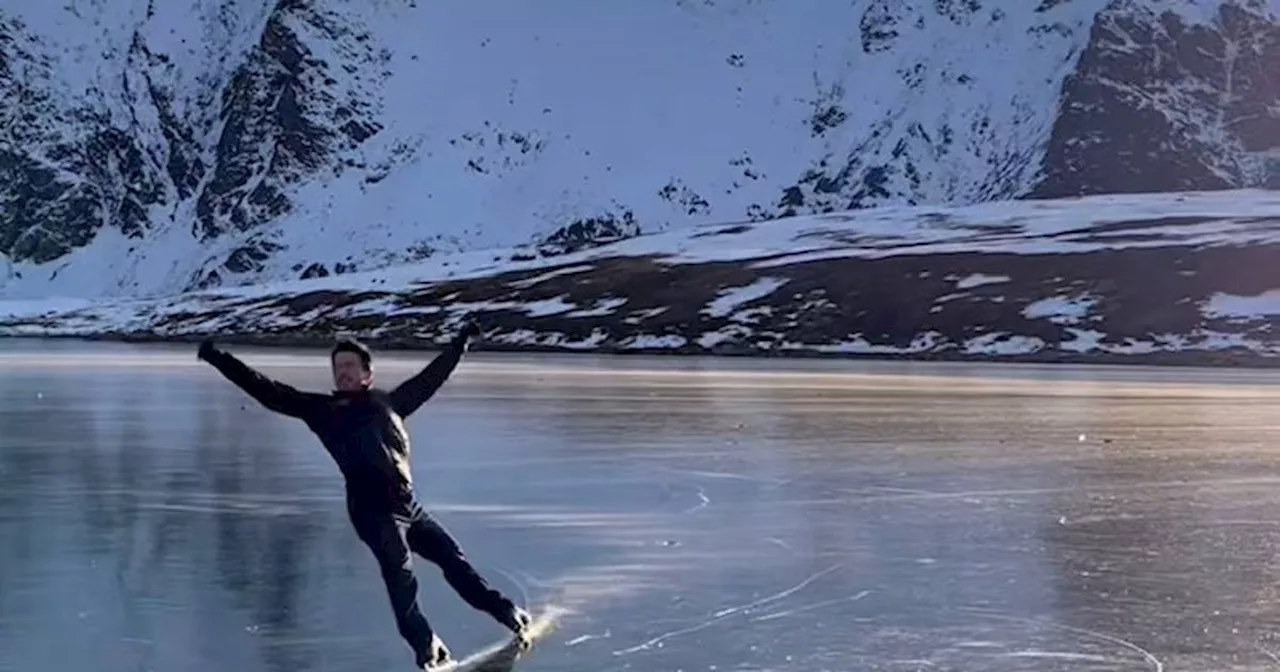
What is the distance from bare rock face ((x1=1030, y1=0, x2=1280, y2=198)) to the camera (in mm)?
183125

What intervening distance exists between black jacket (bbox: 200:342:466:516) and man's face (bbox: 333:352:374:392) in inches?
2.2

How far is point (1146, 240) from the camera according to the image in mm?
110125

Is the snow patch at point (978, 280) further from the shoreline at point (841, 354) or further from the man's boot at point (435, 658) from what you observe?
the man's boot at point (435, 658)

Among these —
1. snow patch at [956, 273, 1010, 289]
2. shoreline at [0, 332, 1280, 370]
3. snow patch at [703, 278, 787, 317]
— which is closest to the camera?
shoreline at [0, 332, 1280, 370]

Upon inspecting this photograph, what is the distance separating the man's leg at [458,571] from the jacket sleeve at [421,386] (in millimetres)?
699

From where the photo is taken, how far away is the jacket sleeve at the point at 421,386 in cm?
1137

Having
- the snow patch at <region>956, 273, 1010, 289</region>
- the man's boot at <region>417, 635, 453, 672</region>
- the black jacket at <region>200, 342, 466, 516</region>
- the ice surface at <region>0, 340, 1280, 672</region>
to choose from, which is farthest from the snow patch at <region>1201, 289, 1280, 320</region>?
the black jacket at <region>200, 342, 466, 516</region>

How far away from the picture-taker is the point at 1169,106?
190m

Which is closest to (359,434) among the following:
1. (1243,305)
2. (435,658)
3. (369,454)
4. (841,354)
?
(369,454)

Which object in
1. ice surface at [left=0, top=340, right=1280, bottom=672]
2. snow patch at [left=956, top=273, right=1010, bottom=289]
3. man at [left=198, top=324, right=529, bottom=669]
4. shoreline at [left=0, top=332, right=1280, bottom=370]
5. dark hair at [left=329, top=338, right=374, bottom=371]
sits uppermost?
dark hair at [left=329, top=338, right=374, bottom=371]

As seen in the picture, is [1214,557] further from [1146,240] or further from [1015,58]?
[1015,58]

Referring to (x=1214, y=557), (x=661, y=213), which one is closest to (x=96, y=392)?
(x=1214, y=557)

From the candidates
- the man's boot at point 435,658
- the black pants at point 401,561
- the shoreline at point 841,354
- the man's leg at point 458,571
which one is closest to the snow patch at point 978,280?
the shoreline at point 841,354

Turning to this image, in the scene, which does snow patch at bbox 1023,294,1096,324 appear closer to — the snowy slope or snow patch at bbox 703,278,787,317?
the snowy slope
